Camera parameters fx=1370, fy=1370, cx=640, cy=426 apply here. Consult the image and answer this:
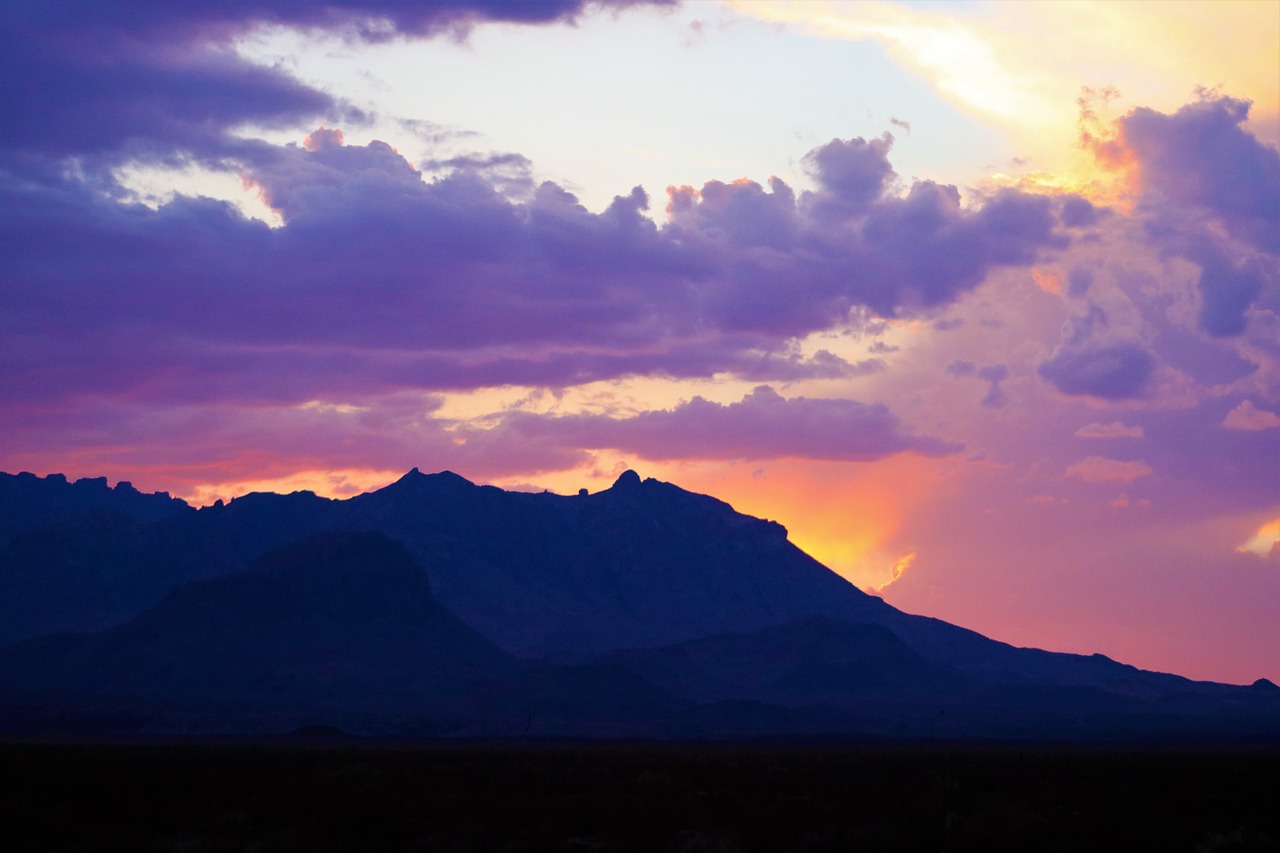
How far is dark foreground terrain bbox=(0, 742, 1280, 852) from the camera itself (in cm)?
3978

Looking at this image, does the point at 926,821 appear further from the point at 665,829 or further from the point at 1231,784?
the point at 1231,784

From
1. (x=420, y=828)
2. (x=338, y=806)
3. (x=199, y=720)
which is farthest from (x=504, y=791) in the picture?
(x=199, y=720)

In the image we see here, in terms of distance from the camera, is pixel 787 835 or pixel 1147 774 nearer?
pixel 787 835

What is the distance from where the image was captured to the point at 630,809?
49062 millimetres

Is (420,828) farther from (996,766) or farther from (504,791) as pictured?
(996,766)

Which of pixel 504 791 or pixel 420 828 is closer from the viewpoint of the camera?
pixel 420 828

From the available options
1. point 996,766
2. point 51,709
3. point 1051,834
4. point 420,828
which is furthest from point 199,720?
point 1051,834

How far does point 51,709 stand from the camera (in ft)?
619

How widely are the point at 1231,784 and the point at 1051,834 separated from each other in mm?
23397

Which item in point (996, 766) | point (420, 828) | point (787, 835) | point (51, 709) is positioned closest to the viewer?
point (787, 835)

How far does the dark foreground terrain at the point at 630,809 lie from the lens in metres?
39.8

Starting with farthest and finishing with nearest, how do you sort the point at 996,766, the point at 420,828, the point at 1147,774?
1. the point at 996,766
2. the point at 1147,774
3. the point at 420,828

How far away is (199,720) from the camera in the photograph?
19138 centimetres

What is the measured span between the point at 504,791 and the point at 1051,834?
25801mm
